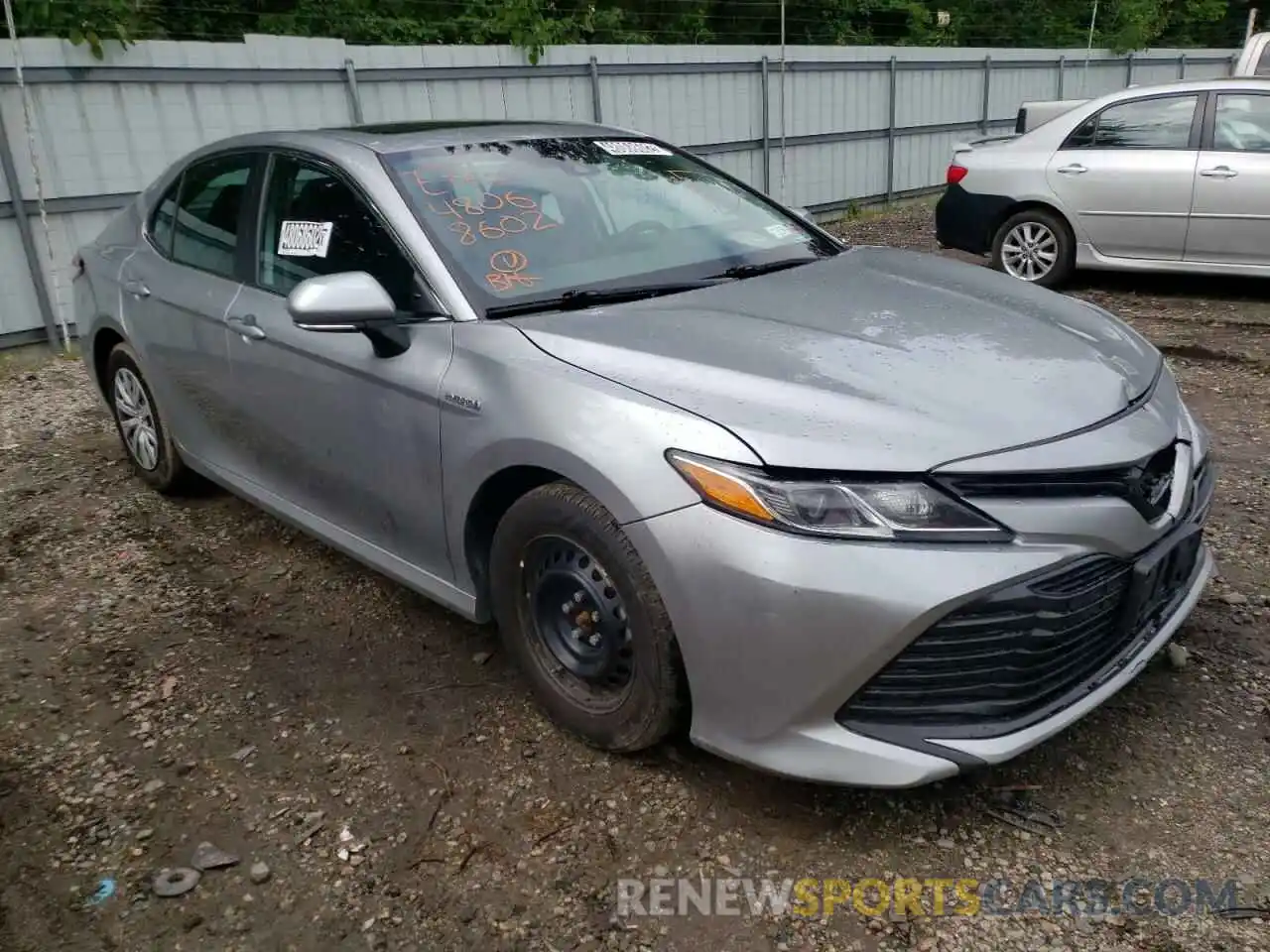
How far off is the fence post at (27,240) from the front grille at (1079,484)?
23.7 ft

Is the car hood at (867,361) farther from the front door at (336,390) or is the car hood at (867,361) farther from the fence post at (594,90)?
the fence post at (594,90)

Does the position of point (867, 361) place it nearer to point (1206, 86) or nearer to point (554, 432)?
point (554, 432)

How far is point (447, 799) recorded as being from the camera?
2693 millimetres

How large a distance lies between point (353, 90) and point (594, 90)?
2.69 metres

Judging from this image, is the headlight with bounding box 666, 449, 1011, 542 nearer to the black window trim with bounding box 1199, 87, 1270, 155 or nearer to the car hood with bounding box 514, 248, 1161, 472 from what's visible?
the car hood with bounding box 514, 248, 1161, 472

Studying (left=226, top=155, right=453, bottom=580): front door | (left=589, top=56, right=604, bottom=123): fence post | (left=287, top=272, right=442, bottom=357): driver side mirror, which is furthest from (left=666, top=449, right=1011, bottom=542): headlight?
(left=589, top=56, right=604, bottom=123): fence post

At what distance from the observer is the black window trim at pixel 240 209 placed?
3.74 metres

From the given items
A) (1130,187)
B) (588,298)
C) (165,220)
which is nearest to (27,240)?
(165,220)

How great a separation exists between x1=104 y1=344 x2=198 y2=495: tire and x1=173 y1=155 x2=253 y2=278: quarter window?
0.65 metres

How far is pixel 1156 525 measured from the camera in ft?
7.93

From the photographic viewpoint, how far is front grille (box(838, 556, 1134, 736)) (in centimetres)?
218

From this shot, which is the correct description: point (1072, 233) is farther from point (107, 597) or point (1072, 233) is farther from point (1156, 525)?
point (107, 597)

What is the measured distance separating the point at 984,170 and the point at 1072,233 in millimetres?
849

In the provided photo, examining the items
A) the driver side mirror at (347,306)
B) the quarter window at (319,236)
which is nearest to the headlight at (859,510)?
the driver side mirror at (347,306)
